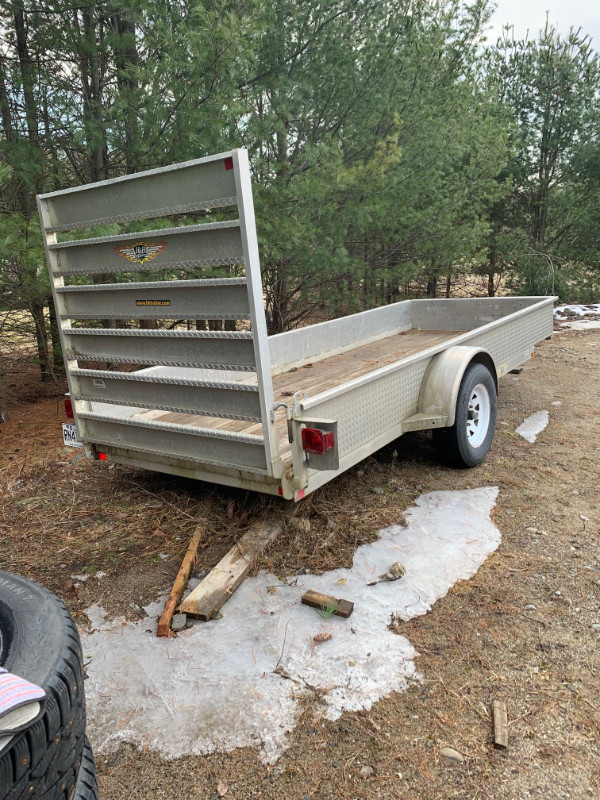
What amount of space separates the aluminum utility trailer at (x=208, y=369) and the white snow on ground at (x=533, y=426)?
2.18 feet

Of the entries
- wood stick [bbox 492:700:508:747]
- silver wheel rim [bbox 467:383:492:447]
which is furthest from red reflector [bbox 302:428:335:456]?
silver wheel rim [bbox 467:383:492:447]

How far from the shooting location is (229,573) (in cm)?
315

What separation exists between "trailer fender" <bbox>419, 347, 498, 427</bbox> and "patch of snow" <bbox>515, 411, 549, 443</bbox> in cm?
133

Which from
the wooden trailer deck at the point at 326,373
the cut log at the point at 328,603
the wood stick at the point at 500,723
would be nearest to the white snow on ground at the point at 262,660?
the cut log at the point at 328,603

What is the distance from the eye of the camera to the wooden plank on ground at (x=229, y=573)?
9.53ft

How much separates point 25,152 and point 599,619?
236 inches

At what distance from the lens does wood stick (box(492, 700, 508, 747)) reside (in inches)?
85.1

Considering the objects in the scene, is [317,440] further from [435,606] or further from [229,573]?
[435,606]

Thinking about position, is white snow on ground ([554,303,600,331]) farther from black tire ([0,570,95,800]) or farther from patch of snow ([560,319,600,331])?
black tire ([0,570,95,800])

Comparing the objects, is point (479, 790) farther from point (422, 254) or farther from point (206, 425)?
point (422, 254)

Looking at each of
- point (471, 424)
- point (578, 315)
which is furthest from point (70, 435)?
point (578, 315)

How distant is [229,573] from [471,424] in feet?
8.13

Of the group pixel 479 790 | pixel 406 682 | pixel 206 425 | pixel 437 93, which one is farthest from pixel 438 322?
pixel 479 790

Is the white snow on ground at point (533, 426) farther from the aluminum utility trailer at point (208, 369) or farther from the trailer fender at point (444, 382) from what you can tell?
the trailer fender at point (444, 382)
